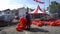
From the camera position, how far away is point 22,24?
1517cm

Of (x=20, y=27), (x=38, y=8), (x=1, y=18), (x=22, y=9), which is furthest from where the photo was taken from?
(x=22, y=9)

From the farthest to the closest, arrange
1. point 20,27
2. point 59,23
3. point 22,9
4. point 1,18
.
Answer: point 22,9 < point 1,18 < point 59,23 < point 20,27

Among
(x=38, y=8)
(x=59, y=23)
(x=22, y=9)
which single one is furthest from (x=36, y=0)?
(x=22, y=9)

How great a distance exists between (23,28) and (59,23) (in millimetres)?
7090

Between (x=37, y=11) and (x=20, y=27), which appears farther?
(x=37, y=11)

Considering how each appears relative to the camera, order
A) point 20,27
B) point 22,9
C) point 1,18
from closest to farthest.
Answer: point 20,27 < point 1,18 < point 22,9

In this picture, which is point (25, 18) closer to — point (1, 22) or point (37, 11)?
point (1, 22)

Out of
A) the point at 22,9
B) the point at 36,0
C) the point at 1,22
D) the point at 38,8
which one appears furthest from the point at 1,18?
the point at 22,9

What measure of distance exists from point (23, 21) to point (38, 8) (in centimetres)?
1762

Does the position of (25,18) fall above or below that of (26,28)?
above

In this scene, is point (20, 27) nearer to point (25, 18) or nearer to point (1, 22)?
point (25, 18)

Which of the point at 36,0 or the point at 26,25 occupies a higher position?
the point at 36,0

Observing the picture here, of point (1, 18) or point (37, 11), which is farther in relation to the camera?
point (37, 11)

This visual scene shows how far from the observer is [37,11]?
33406 mm
